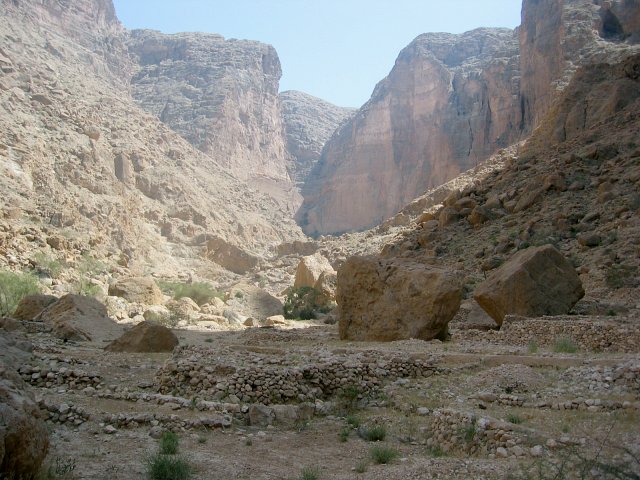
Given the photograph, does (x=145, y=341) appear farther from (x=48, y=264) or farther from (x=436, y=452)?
(x=48, y=264)

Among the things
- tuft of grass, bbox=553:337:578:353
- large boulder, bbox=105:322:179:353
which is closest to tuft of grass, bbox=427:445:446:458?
tuft of grass, bbox=553:337:578:353

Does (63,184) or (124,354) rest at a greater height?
(63,184)

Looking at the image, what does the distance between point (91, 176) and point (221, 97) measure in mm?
52546

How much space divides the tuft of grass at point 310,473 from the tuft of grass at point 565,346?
6.98m

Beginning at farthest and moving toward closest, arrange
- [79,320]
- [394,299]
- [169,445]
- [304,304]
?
1. [304,304]
2. [79,320]
3. [394,299]
4. [169,445]

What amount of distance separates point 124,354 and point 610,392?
9.26m

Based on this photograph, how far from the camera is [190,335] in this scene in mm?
21594

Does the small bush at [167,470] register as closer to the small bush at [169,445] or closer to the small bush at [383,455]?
the small bush at [169,445]

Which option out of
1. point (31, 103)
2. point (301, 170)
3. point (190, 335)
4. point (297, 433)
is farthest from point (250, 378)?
point (301, 170)

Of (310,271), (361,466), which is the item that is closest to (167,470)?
(361,466)

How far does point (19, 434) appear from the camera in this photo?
4574 millimetres

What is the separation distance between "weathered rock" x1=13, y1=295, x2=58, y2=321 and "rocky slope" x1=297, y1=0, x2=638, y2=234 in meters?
38.1

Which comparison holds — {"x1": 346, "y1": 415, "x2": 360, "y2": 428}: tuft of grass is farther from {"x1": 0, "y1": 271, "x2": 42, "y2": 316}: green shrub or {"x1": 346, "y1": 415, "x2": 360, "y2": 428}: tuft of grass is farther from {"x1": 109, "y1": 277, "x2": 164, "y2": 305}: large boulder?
{"x1": 109, "y1": 277, "x2": 164, "y2": 305}: large boulder

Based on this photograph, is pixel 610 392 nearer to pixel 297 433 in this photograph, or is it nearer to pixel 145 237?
pixel 297 433
